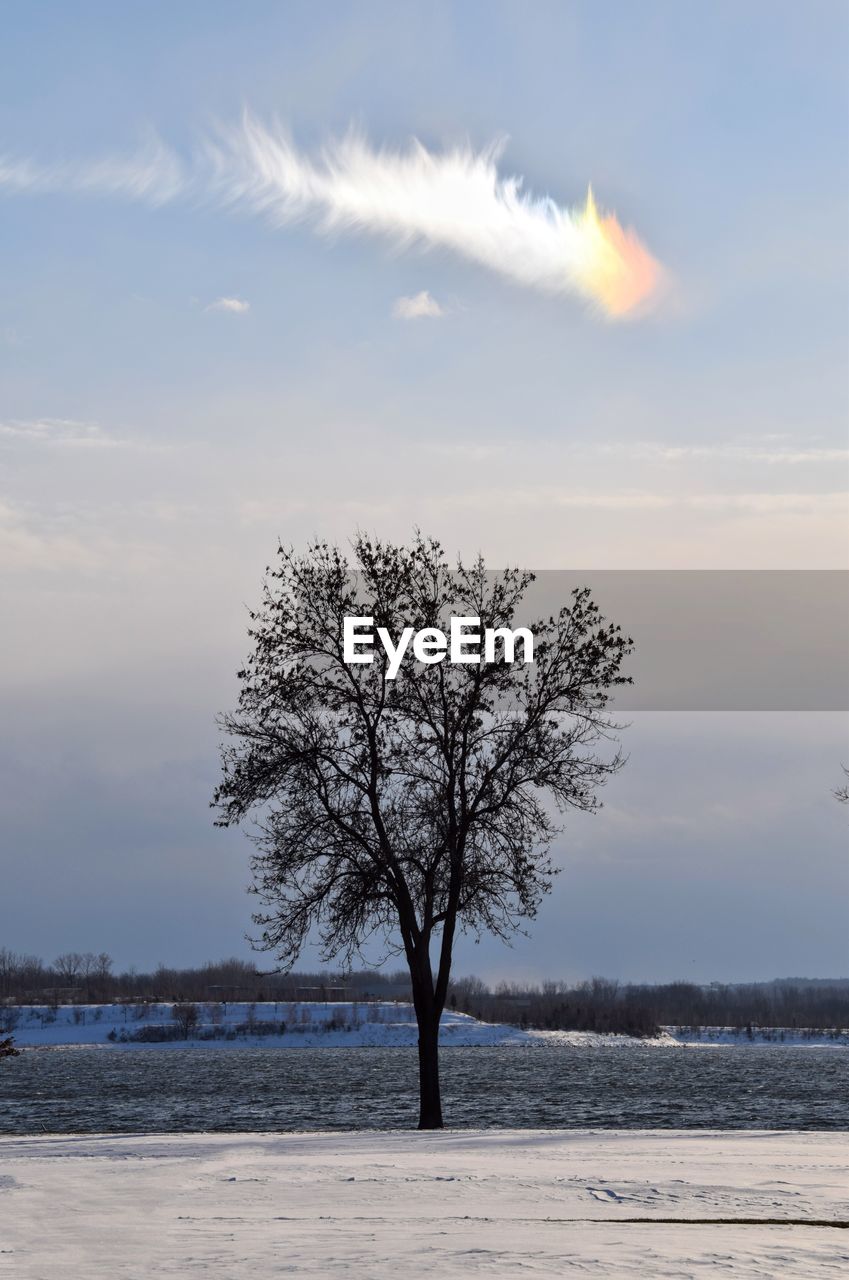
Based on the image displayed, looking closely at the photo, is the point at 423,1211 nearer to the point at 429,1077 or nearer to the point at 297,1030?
the point at 429,1077

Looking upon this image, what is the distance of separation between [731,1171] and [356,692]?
15.0 meters

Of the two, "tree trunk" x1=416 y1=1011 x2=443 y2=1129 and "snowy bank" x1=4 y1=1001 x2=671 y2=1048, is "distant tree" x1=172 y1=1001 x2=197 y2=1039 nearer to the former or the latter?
"snowy bank" x1=4 y1=1001 x2=671 y2=1048

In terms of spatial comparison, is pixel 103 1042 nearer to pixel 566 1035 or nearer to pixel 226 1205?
pixel 566 1035

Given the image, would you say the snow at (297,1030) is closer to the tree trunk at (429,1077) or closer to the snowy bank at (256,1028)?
the snowy bank at (256,1028)

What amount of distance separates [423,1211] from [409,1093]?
1992 inches

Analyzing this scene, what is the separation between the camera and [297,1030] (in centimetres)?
16588

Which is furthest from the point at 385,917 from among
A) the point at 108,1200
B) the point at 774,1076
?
the point at 774,1076

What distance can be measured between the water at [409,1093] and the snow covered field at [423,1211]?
1768cm

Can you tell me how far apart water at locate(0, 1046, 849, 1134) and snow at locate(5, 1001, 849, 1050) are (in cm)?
3146

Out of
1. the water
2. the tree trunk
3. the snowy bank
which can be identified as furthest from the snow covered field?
the snowy bank

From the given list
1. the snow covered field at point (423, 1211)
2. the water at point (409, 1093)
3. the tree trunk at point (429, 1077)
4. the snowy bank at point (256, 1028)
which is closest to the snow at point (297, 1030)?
the snowy bank at point (256, 1028)

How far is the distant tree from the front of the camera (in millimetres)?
165750

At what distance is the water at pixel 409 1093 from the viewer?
45.0 meters

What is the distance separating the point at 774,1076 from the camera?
85.4 metres
